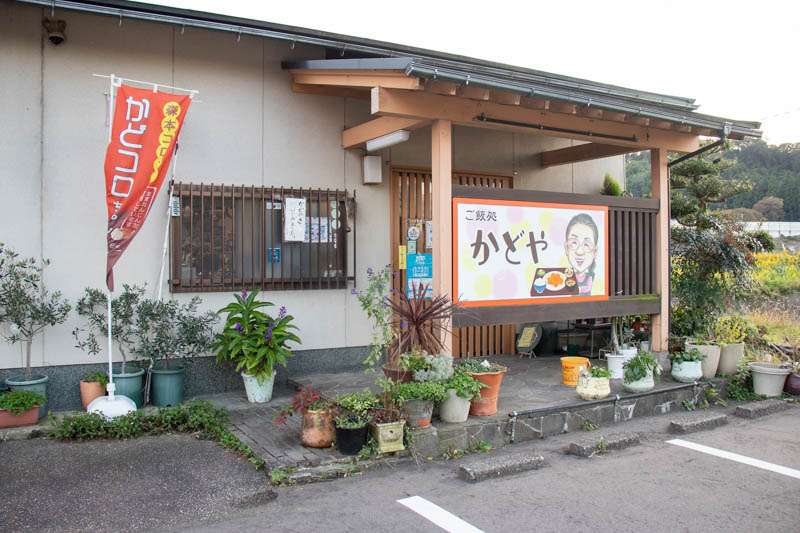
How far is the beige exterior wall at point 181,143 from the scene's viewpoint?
19.9 ft

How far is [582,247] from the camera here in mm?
7297

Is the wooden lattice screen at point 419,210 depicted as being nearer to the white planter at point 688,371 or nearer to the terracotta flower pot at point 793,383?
the white planter at point 688,371

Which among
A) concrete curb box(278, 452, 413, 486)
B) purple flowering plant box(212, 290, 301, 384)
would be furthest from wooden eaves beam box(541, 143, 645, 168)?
concrete curb box(278, 452, 413, 486)

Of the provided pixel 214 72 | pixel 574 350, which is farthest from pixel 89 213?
pixel 574 350

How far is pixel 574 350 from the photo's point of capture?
30.3 feet

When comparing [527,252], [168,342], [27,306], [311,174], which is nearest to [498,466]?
[527,252]

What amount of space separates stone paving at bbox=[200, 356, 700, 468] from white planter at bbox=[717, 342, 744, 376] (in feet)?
3.11

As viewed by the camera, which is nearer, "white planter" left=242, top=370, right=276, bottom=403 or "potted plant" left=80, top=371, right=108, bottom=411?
"potted plant" left=80, top=371, right=108, bottom=411

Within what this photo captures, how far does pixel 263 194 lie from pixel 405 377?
3027mm

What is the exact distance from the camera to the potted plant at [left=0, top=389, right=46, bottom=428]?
550cm

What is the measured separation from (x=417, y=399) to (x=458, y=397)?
1.70 ft

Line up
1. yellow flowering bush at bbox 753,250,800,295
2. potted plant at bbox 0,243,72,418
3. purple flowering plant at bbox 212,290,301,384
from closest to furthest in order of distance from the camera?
potted plant at bbox 0,243,72,418, purple flowering plant at bbox 212,290,301,384, yellow flowering bush at bbox 753,250,800,295

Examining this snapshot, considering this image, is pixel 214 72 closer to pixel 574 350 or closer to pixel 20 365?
pixel 20 365

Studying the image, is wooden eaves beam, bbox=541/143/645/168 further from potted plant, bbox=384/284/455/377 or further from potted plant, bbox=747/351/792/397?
potted plant, bbox=384/284/455/377
